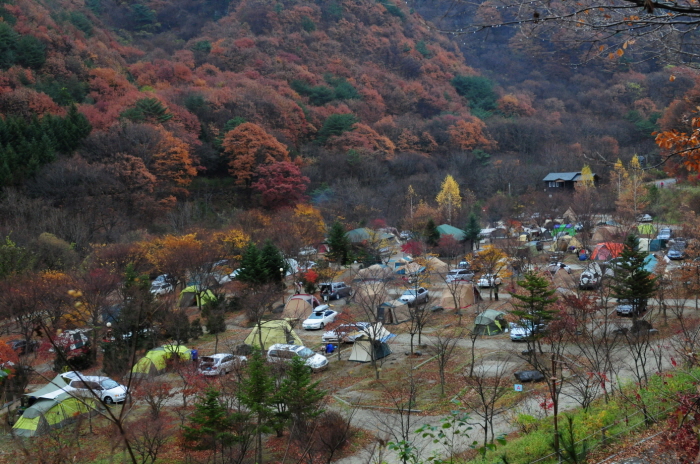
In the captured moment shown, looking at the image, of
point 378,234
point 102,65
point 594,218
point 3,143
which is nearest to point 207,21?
point 102,65

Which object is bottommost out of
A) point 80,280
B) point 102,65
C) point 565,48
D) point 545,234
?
point 545,234

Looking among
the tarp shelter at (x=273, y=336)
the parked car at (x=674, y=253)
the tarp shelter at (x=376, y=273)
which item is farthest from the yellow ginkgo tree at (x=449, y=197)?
the tarp shelter at (x=273, y=336)

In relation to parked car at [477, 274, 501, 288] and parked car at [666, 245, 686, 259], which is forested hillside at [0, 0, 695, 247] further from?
parked car at [477, 274, 501, 288]

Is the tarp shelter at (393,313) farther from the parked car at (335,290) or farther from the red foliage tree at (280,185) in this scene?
the red foliage tree at (280,185)

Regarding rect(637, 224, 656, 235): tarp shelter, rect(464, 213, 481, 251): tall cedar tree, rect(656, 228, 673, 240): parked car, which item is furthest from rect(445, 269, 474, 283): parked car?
rect(637, 224, 656, 235): tarp shelter

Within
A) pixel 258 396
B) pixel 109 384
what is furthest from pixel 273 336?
pixel 258 396

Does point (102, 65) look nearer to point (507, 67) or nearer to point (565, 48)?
point (565, 48)
